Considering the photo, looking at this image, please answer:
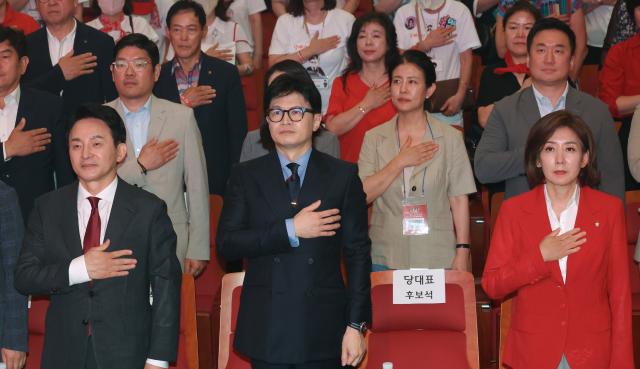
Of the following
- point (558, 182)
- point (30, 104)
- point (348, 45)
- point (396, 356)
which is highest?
point (348, 45)

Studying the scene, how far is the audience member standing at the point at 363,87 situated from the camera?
5.26 metres

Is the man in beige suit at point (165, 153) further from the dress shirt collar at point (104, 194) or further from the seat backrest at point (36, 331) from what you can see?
the dress shirt collar at point (104, 194)

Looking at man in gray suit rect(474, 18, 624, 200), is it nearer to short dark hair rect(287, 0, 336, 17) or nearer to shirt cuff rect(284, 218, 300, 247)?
shirt cuff rect(284, 218, 300, 247)

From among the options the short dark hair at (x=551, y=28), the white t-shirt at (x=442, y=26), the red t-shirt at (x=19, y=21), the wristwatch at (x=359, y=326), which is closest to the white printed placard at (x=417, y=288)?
the wristwatch at (x=359, y=326)

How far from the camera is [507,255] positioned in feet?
12.1

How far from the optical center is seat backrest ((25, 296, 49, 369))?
4.21 meters

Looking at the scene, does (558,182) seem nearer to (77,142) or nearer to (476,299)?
(476,299)

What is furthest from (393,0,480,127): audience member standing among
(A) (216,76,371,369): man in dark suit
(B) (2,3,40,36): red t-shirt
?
(A) (216,76,371,369): man in dark suit

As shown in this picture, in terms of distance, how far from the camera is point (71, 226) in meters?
3.47

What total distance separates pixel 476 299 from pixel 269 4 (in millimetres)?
4122

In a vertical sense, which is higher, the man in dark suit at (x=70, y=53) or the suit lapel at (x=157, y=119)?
the man in dark suit at (x=70, y=53)

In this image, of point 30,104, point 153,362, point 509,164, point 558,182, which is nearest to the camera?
point 153,362

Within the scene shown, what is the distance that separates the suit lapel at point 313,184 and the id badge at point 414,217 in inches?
44.4

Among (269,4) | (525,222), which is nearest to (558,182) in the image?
(525,222)
